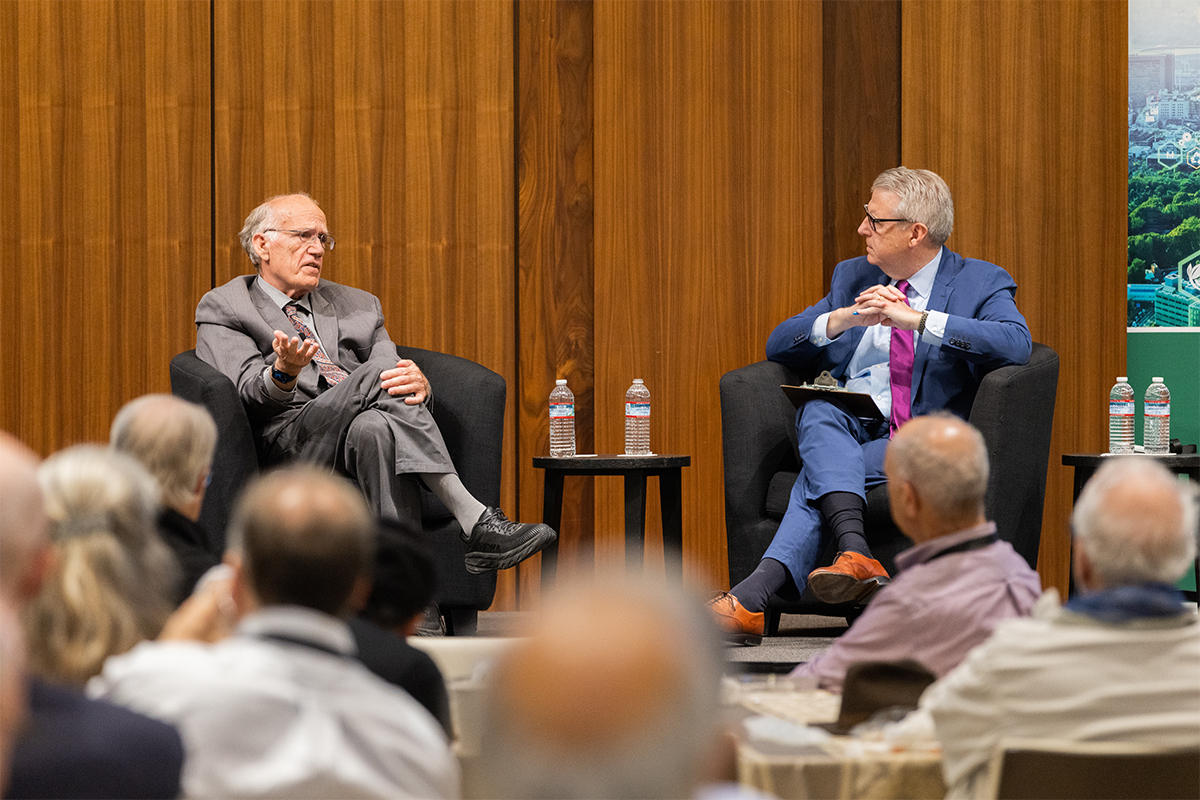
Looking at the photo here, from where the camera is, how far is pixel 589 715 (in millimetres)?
701

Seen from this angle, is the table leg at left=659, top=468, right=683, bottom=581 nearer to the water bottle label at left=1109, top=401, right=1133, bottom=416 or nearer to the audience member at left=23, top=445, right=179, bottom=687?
the water bottle label at left=1109, top=401, right=1133, bottom=416

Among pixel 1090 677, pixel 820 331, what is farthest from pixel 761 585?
pixel 1090 677

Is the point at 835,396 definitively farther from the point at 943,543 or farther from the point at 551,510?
the point at 943,543

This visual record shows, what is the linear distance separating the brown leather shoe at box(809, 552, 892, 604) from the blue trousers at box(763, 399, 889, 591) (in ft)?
0.54

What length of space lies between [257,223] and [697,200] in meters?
1.49

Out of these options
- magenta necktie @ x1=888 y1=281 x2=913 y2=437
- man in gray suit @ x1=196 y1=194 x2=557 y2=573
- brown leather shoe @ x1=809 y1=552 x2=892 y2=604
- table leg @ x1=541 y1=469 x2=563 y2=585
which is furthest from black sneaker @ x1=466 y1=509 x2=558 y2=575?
magenta necktie @ x1=888 y1=281 x2=913 y2=437

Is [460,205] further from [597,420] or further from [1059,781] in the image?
[1059,781]

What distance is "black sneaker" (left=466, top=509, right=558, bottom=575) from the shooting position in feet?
11.4

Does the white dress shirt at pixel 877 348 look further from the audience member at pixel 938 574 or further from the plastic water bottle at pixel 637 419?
the audience member at pixel 938 574

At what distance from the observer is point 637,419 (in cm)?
418

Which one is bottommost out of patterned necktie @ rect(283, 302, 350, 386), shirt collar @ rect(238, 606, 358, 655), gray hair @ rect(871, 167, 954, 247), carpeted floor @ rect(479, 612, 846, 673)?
carpeted floor @ rect(479, 612, 846, 673)

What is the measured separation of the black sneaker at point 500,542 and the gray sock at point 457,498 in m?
0.02

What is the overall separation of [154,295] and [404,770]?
348 cm

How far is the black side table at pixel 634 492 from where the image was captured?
372 cm
